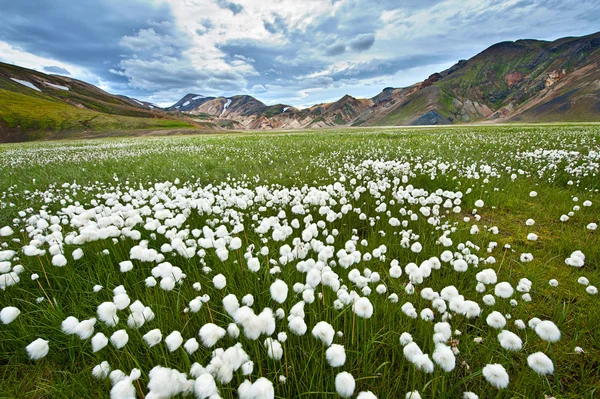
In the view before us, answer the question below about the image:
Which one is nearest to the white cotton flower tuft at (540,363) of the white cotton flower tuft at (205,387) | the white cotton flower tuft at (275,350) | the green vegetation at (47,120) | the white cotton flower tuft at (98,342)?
the white cotton flower tuft at (275,350)

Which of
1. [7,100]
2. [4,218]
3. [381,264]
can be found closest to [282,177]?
[381,264]

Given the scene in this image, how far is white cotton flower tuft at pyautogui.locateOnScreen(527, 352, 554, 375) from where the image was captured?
1.42m

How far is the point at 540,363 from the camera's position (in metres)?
1.46

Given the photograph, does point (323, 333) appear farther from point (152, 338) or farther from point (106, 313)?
point (106, 313)

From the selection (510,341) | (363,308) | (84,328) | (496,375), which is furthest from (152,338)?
(510,341)

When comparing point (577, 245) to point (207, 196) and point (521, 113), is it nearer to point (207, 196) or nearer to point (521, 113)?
point (207, 196)

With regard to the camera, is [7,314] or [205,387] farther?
[7,314]

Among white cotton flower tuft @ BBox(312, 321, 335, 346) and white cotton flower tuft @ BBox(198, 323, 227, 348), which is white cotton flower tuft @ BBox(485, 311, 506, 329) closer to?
white cotton flower tuft @ BBox(312, 321, 335, 346)

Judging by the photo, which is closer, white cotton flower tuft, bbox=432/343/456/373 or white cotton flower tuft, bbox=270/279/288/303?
white cotton flower tuft, bbox=432/343/456/373

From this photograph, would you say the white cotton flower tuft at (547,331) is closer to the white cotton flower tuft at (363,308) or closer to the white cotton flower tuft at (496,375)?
the white cotton flower tuft at (496,375)

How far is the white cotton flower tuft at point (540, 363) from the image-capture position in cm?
142

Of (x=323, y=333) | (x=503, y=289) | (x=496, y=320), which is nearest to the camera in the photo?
(x=323, y=333)

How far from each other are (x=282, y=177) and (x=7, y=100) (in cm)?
14363

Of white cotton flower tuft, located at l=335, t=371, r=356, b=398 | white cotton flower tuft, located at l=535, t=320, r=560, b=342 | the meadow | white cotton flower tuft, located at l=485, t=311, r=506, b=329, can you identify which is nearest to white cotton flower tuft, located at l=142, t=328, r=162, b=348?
the meadow
